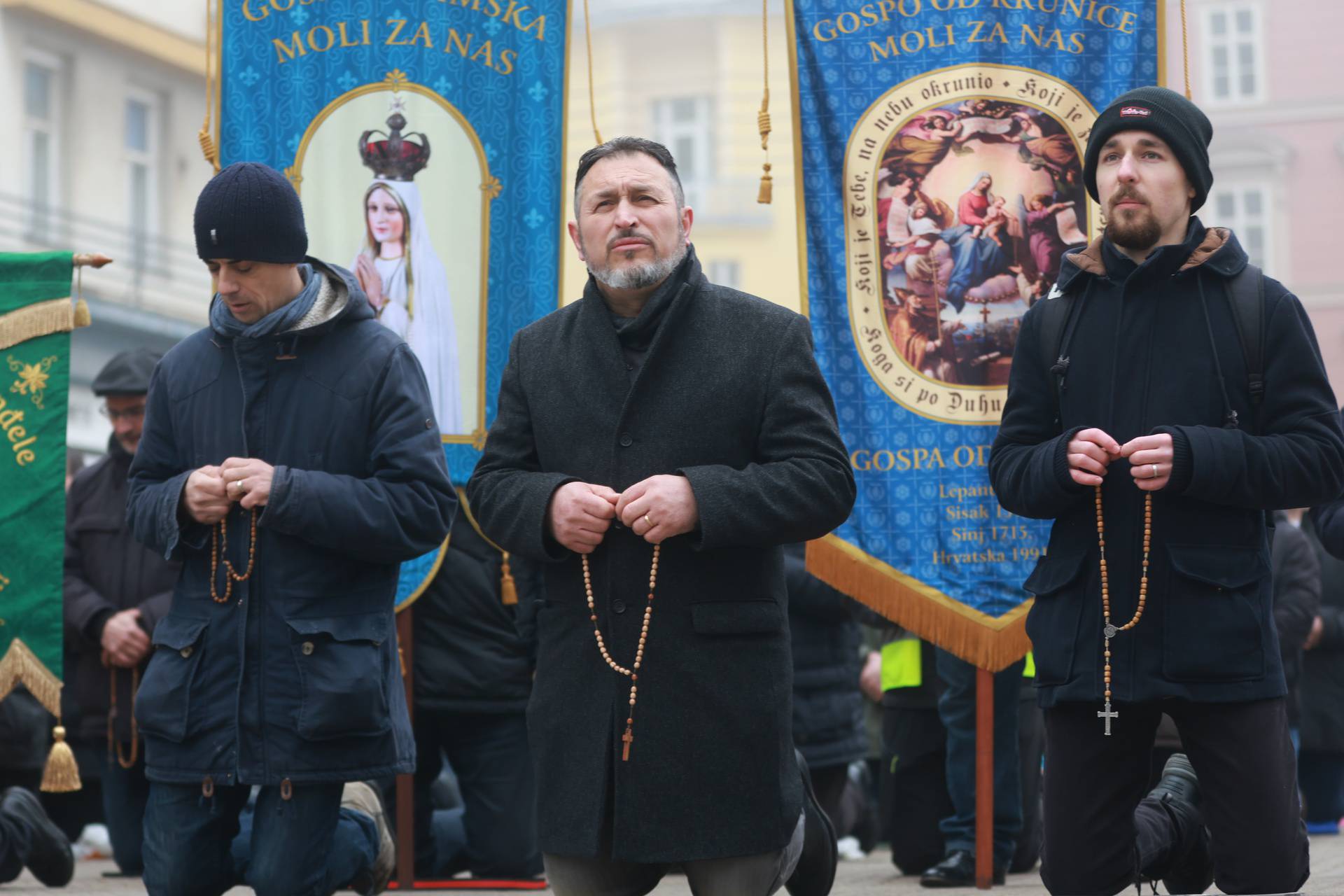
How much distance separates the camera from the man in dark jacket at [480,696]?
23.0 feet

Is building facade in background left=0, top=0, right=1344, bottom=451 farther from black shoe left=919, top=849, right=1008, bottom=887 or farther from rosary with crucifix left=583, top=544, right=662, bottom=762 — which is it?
rosary with crucifix left=583, top=544, right=662, bottom=762

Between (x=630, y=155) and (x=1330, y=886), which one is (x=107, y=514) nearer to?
(x=630, y=155)

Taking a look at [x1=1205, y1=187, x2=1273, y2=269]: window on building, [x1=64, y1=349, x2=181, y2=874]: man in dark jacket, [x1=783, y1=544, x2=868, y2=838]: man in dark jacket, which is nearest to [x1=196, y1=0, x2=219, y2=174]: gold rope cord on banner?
[x1=64, y1=349, x2=181, y2=874]: man in dark jacket

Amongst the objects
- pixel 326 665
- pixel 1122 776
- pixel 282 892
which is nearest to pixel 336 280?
pixel 326 665

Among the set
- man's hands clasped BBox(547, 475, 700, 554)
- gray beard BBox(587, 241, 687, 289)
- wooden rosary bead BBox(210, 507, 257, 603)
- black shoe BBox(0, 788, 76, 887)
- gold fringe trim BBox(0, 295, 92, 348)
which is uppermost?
gold fringe trim BBox(0, 295, 92, 348)

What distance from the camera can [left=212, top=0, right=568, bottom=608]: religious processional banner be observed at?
714 cm

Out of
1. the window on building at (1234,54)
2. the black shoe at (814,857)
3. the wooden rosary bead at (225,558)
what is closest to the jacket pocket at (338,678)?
the wooden rosary bead at (225,558)

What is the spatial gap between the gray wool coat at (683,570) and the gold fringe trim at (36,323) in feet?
9.35

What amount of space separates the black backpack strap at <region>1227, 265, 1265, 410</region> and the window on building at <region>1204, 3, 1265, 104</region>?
27985mm

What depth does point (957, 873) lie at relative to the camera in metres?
6.97

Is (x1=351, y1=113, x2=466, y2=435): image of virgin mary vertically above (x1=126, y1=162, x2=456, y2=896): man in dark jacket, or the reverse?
(x1=351, y1=113, x2=466, y2=435): image of virgin mary

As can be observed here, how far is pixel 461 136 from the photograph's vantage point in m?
7.18

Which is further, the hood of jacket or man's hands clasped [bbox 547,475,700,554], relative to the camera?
the hood of jacket

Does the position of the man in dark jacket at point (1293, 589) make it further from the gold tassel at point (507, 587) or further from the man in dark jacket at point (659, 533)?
the man in dark jacket at point (659, 533)
